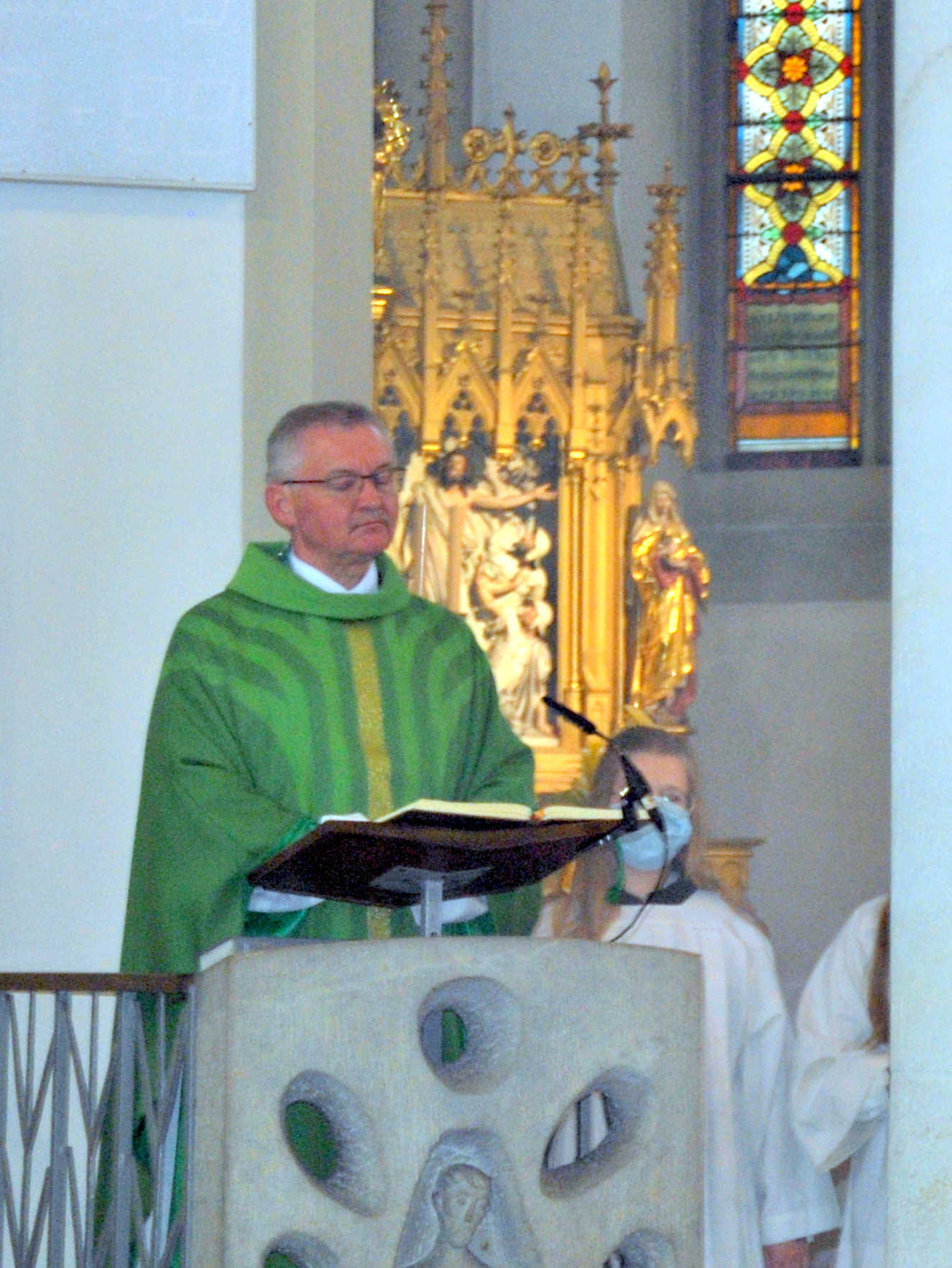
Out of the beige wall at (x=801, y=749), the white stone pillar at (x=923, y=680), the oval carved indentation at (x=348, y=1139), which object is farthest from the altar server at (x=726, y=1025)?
the beige wall at (x=801, y=749)

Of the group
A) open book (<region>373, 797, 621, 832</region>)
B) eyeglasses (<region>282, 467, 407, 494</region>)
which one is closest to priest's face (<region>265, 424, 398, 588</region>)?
eyeglasses (<region>282, 467, 407, 494</region>)

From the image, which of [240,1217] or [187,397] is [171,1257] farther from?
[187,397]

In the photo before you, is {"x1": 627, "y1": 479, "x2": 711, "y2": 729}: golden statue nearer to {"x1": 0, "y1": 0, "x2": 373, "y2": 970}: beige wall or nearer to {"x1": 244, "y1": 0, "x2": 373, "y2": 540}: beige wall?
{"x1": 244, "y1": 0, "x2": 373, "y2": 540}: beige wall

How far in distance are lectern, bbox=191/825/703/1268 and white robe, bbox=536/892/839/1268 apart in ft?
5.53

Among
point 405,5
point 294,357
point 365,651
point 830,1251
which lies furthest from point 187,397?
point 405,5

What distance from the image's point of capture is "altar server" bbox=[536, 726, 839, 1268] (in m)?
5.08

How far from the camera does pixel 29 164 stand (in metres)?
5.48

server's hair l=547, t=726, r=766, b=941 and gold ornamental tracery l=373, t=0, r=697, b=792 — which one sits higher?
gold ornamental tracery l=373, t=0, r=697, b=792

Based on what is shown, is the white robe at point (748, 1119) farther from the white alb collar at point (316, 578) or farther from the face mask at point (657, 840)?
the white alb collar at point (316, 578)

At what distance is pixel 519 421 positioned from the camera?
1022 centimetres

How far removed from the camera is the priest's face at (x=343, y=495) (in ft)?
14.0

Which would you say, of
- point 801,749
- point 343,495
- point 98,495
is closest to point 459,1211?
point 343,495

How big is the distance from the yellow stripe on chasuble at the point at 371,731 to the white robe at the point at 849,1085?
46.3 inches

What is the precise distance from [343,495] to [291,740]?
459mm
